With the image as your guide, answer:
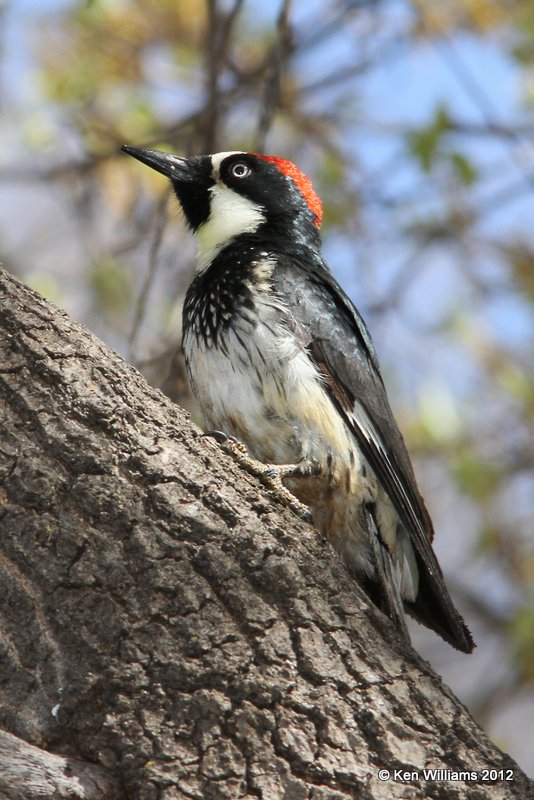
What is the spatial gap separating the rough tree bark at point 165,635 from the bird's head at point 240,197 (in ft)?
5.37

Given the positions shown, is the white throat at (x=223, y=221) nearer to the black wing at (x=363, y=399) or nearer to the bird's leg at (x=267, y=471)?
the black wing at (x=363, y=399)

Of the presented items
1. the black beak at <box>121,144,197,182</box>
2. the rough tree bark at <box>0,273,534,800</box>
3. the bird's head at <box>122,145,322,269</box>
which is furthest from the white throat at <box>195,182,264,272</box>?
the rough tree bark at <box>0,273,534,800</box>

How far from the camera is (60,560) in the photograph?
88.8 inches

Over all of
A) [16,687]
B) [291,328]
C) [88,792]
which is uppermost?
[291,328]

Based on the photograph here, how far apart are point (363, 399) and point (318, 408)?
0.26m

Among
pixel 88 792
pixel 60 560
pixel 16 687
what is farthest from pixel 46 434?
pixel 88 792

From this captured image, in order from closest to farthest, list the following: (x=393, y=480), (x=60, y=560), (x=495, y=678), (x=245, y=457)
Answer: (x=60, y=560) < (x=245, y=457) < (x=393, y=480) < (x=495, y=678)

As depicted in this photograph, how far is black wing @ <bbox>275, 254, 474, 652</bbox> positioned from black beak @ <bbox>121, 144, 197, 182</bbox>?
29.0 inches

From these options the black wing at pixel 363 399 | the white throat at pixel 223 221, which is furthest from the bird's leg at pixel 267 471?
the white throat at pixel 223 221

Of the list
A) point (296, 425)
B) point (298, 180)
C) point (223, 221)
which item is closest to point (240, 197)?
point (223, 221)

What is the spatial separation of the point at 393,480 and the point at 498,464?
368 centimetres

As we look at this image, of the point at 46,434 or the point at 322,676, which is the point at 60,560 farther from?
the point at 322,676

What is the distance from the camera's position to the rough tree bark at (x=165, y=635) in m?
2.17

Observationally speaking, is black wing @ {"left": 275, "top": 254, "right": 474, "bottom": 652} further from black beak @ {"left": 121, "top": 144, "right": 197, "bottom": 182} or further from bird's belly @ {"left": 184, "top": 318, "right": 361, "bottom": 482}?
black beak @ {"left": 121, "top": 144, "right": 197, "bottom": 182}
